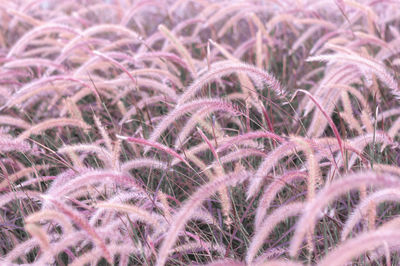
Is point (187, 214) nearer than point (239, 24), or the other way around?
point (187, 214)

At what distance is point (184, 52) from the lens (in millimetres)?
2914

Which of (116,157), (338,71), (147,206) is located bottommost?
(147,206)

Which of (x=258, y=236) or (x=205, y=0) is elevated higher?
(x=205, y=0)

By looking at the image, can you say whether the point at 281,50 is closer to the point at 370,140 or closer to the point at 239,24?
the point at 239,24

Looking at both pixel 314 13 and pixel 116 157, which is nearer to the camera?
pixel 116 157

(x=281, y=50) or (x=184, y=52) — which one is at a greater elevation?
(x=184, y=52)

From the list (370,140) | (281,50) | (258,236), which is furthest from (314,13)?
(258,236)

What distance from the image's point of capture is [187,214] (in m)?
1.62

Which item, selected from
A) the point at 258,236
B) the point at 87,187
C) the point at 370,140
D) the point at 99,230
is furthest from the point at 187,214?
the point at 370,140

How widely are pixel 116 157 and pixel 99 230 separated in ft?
1.48

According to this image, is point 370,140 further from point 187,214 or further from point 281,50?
point 281,50

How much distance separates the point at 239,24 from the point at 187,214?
411 centimetres

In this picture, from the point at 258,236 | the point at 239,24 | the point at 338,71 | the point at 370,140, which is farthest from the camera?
the point at 239,24

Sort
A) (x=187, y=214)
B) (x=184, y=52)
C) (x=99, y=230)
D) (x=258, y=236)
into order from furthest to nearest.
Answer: (x=184, y=52) → (x=99, y=230) → (x=258, y=236) → (x=187, y=214)
